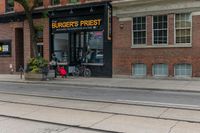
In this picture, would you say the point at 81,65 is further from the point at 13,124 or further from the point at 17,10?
the point at 13,124

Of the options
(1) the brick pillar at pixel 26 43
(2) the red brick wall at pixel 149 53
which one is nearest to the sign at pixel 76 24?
(2) the red brick wall at pixel 149 53

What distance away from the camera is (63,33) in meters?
26.2

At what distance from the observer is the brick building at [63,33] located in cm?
2389

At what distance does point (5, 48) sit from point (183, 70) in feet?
54.3

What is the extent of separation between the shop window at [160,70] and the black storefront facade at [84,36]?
338 cm

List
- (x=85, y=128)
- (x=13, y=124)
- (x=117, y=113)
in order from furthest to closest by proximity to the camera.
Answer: (x=117, y=113) < (x=13, y=124) < (x=85, y=128)

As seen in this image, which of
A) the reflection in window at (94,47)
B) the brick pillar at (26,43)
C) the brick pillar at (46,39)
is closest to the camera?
the reflection in window at (94,47)

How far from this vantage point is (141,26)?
22266mm

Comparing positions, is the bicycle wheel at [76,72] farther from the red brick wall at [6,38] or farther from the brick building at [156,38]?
the red brick wall at [6,38]

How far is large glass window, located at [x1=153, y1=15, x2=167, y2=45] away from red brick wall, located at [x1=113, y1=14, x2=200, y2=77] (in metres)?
0.32

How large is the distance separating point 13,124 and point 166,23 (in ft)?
49.8

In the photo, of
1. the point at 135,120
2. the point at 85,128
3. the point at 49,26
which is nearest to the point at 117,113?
the point at 135,120

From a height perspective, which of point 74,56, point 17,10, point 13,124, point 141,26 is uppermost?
point 17,10

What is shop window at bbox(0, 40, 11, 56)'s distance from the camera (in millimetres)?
29370
